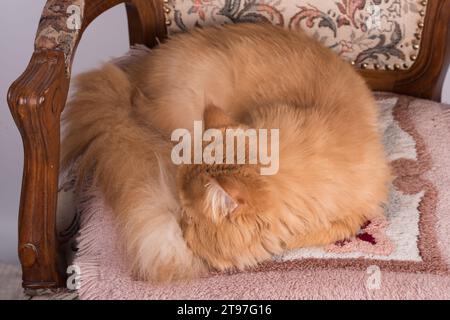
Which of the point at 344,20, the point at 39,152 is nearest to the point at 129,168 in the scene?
the point at 39,152

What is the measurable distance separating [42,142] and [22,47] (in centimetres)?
90

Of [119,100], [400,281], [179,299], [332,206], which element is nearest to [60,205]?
[119,100]

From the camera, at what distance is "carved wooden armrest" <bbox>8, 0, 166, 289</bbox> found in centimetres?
98

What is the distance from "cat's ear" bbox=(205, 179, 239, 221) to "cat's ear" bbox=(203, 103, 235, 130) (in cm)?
14

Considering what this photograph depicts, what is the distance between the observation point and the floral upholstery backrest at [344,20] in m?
1.36

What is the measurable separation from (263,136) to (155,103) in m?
0.29

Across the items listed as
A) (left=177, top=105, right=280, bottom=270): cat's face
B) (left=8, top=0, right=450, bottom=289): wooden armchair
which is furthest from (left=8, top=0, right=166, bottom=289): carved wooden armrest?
(left=177, top=105, right=280, bottom=270): cat's face

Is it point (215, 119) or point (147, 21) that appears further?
point (147, 21)

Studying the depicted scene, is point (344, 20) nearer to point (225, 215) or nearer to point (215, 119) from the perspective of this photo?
point (215, 119)

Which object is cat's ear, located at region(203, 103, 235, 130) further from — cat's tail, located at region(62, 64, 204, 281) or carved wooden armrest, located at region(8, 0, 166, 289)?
carved wooden armrest, located at region(8, 0, 166, 289)

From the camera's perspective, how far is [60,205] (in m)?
1.24

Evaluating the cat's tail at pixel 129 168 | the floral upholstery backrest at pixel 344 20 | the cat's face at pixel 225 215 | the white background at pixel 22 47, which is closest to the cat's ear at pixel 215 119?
the cat's face at pixel 225 215

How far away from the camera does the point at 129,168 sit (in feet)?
3.60

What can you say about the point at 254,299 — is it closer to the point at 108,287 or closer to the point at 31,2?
the point at 108,287
